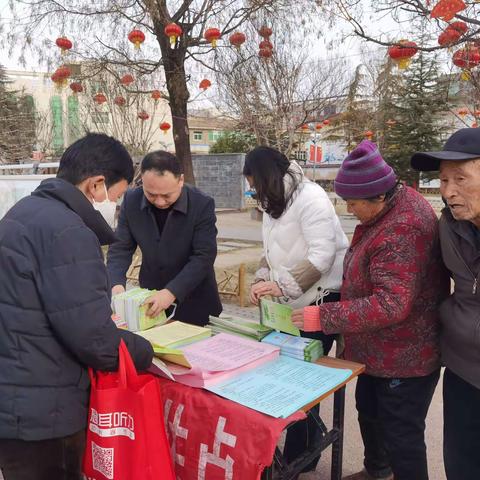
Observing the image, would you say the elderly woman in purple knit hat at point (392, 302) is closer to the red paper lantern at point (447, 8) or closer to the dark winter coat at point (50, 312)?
the dark winter coat at point (50, 312)

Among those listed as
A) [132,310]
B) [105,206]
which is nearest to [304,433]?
[132,310]

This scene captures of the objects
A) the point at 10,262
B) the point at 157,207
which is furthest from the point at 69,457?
the point at 157,207

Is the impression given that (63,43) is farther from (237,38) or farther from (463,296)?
(463,296)

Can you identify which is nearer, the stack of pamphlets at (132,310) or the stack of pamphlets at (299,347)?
the stack of pamphlets at (299,347)

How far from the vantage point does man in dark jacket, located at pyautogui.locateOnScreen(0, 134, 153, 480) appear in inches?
48.3

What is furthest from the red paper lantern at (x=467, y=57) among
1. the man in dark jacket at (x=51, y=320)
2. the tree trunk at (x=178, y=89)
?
the tree trunk at (x=178, y=89)

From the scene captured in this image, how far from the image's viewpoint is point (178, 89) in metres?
6.83

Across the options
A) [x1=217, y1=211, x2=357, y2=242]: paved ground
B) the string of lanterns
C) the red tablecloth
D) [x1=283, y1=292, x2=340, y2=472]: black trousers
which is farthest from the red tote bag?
[x1=217, y1=211, x2=357, y2=242]: paved ground

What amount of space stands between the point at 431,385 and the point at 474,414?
21 cm

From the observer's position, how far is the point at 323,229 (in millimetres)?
2041

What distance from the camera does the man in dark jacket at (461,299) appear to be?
138 cm

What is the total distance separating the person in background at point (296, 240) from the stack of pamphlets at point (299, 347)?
228mm

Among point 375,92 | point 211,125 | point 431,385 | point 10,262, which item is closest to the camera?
point 10,262

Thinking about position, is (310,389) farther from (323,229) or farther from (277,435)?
(323,229)
